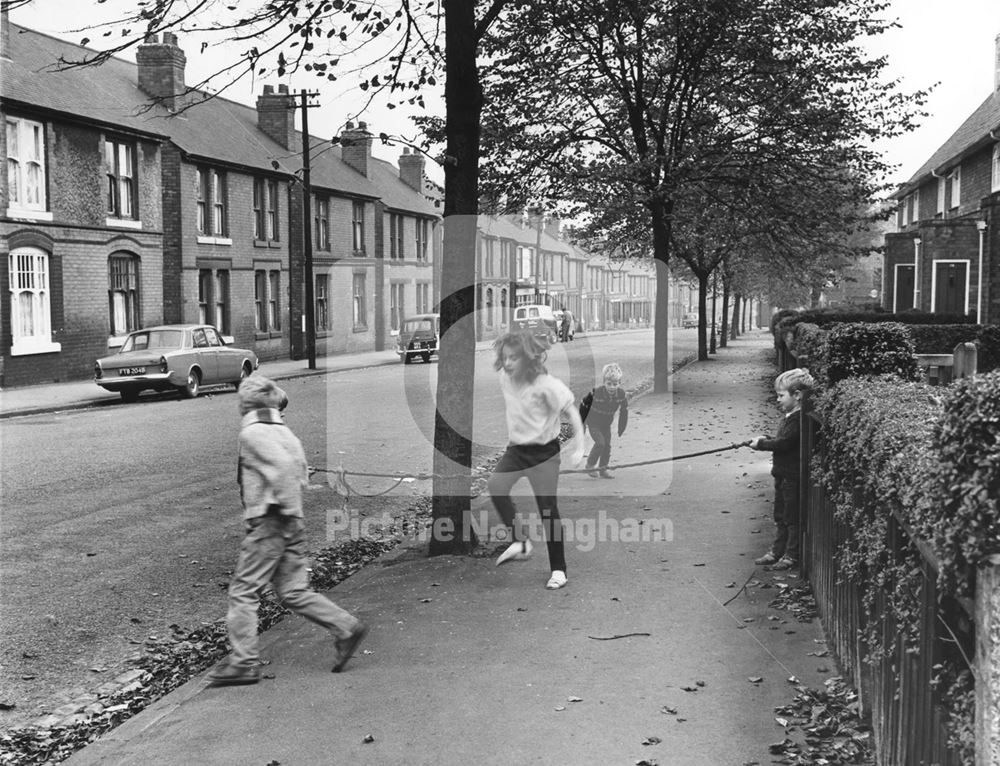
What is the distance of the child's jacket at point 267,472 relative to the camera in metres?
5.81

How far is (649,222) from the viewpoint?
89.7 ft

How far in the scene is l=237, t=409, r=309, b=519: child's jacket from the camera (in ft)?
19.1

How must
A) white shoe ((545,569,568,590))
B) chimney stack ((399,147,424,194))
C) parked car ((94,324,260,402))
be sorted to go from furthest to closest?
chimney stack ((399,147,424,194)) → parked car ((94,324,260,402)) → white shoe ((545,569,568,590))

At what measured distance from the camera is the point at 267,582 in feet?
19.2

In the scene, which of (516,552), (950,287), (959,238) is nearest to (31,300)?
(516,552)

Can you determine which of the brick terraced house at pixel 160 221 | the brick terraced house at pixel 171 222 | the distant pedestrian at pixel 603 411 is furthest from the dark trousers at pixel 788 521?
the brick terraced house at pixel 160 221

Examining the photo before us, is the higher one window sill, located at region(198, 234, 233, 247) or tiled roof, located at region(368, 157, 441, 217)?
tiled roof, located at region(368, 157, 441, 217)

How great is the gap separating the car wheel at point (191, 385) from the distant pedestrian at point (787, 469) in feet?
63.5

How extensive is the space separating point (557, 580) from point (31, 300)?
23.8m

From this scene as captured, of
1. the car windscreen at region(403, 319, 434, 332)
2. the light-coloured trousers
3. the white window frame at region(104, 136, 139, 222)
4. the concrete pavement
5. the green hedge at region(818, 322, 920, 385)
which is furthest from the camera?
the car windscreen at region(403, 319, 434, 332)

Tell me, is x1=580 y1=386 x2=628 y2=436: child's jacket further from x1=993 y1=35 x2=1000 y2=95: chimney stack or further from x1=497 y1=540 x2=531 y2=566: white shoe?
x1=993 y1=35 x2=1000 y2=95: chimney stack

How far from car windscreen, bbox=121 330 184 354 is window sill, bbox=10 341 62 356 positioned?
3.40m

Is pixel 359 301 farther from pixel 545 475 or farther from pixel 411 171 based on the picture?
pixel 545 475

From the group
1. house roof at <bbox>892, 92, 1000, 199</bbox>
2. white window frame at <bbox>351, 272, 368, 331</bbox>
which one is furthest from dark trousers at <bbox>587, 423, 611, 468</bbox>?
white window frame at <bbox>351, 272, 368, 331</bbox>
